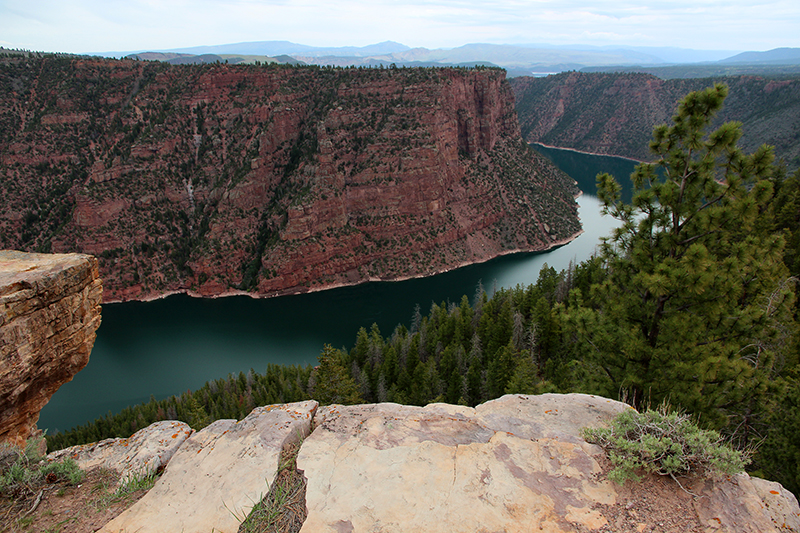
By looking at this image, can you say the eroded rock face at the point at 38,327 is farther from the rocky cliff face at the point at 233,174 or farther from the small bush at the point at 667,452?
the rocky cliff face at the point at 233,174

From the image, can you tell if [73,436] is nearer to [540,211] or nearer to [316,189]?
[316,189]

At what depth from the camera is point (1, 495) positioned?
662cm

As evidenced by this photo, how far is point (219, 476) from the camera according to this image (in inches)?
265

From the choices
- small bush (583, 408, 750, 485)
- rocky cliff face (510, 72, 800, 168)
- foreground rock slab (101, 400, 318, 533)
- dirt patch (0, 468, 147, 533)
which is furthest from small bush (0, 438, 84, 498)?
rocky cliff face (510, 72, 800, 168)

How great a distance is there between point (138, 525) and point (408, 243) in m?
74.8

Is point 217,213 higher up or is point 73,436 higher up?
point 217,213

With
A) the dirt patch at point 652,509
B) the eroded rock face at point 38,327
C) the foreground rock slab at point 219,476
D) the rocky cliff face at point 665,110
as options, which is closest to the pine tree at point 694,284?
the dirt patch at point 652,509

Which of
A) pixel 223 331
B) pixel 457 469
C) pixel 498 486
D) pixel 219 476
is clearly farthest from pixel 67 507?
pixel 223 331

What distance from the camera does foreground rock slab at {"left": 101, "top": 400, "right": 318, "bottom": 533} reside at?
5.96 meters

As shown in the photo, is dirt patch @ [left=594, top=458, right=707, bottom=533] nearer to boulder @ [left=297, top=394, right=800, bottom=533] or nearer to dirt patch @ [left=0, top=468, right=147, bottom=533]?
boulder @ [left=297, top=394, right=800, bottom=533]

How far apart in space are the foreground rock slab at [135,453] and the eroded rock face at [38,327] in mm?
1352

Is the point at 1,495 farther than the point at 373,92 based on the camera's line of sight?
No

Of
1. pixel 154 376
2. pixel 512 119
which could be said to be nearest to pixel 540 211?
pixel 512 119

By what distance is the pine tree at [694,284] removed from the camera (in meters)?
11.1
